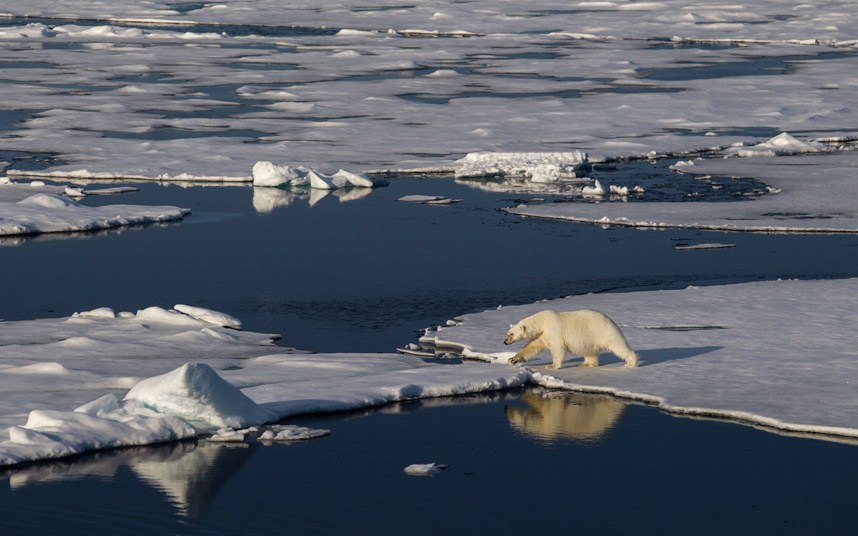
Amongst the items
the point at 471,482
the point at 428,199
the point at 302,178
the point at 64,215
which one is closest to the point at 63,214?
the point at 64,215

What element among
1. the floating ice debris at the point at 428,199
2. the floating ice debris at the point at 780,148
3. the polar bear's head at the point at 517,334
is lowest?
the polar bear's head at the point at 517,334

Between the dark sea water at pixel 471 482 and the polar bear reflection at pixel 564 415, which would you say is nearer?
the dark sea water at pixel 471 482

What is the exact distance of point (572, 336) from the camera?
10523mm

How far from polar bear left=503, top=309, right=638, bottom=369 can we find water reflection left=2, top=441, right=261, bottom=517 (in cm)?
248

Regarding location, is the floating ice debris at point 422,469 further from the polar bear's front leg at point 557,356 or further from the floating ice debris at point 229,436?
the polar bear's front leg at point 557,356

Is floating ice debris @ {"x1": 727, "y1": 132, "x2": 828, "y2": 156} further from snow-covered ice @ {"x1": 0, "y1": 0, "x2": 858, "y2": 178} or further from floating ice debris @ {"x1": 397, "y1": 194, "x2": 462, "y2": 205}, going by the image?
floating ice debris @ {"x1": 397, "y1": 194, "x2": 462, "y2": 205}

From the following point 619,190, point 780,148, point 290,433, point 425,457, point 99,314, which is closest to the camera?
point 425,457

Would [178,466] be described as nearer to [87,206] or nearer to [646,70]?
[87,206]

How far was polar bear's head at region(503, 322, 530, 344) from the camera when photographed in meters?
10.7

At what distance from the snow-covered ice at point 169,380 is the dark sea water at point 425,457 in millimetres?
146

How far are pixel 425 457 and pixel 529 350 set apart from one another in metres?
1.95

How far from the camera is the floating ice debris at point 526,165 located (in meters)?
20.9

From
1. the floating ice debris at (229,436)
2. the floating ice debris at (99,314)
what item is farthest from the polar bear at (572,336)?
the floating ice debris at (99,314)

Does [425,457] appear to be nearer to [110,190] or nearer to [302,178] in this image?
[302,178]
